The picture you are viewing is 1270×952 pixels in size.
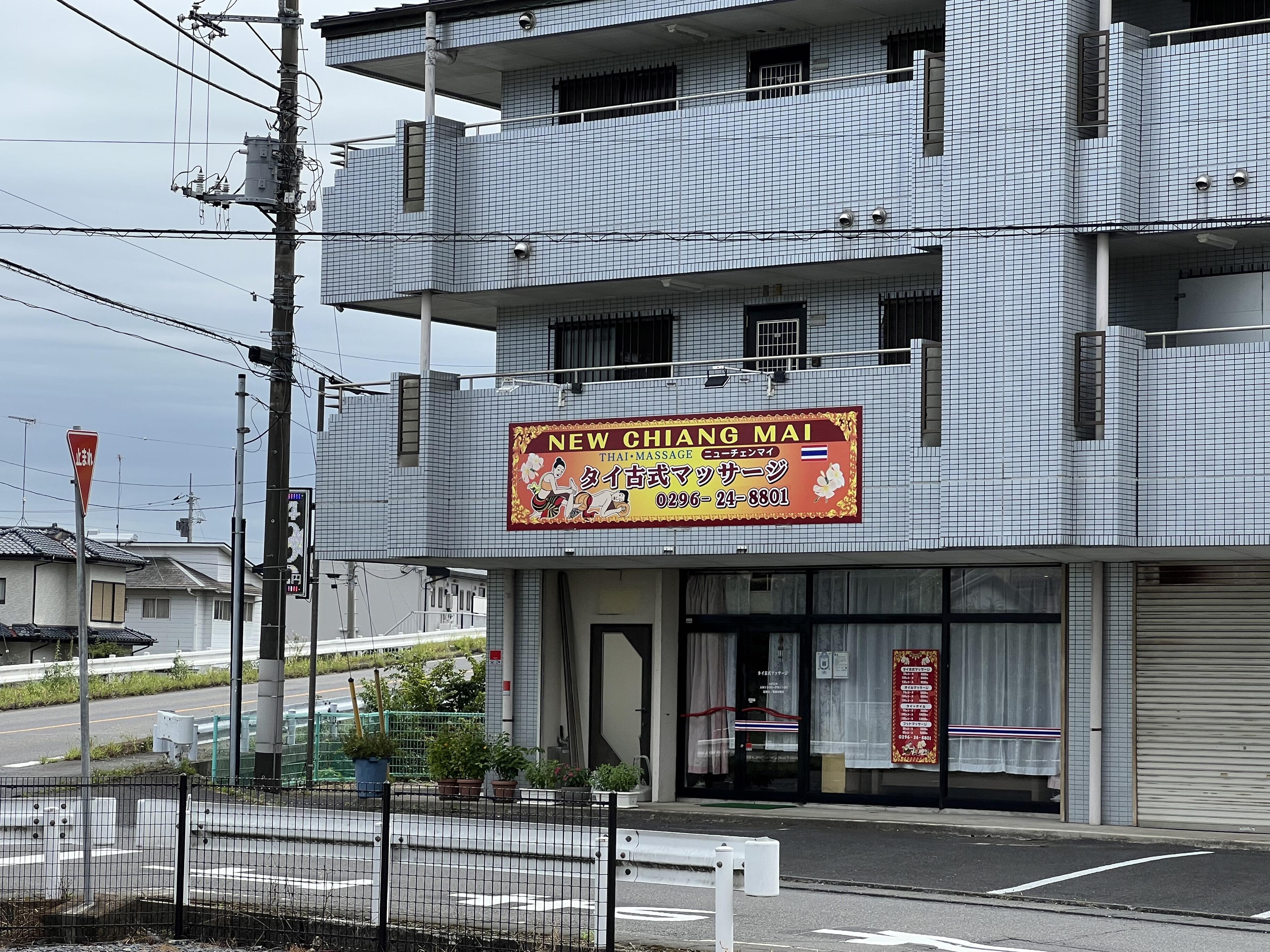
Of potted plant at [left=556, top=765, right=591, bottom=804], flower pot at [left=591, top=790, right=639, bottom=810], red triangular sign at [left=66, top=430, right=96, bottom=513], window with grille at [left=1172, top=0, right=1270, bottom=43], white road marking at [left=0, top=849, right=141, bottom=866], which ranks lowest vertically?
flower pot at [left=591, top=790, right=639, bottom=810]

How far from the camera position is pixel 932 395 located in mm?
20484

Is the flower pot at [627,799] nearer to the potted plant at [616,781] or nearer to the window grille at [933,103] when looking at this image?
the potted plant at [616,781]

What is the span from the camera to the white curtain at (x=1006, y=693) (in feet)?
70.7

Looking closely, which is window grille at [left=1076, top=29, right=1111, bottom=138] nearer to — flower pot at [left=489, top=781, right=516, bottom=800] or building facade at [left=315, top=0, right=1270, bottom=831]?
building facade at [left=315, top=0, right=1270, bottom=831]

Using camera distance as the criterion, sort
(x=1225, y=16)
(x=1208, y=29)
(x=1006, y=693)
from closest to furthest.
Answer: (x=1208, y=29), (x=1225, y=16), (x=1006, y=693)

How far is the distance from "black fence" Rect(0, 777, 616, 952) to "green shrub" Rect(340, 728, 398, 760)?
10462 mm

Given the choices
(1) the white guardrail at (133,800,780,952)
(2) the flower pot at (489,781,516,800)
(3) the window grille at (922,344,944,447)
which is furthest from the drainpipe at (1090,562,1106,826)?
(1) the white guardrail at (133,800,780,952)

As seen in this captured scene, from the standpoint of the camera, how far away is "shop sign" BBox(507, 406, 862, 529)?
2122 cm

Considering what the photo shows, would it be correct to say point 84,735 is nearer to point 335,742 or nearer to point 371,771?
point 371,771

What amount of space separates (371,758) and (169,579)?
46.9 m

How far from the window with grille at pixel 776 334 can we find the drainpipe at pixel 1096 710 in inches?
213

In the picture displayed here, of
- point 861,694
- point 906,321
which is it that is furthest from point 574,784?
point 906,321

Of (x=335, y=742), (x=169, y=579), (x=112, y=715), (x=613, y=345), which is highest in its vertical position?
(x=613, y=345)

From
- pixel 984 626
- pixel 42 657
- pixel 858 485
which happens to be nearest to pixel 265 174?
pixel 858 485
